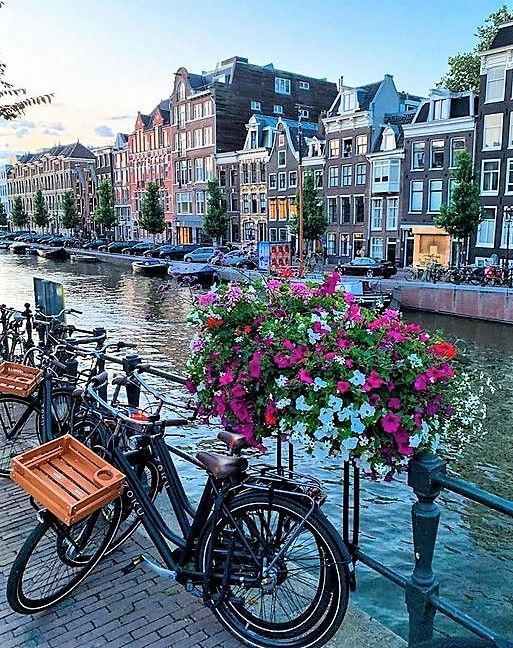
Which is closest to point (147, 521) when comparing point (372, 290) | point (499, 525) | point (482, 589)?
point (482, 589)

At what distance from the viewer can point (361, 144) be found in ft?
127

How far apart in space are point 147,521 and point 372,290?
75.3 ft

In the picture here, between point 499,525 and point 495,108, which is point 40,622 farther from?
point 495,108

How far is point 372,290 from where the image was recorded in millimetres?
25203

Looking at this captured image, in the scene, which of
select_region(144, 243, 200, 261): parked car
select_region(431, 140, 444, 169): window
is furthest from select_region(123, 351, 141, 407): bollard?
select_region(144, 243, 200, 261): parked car

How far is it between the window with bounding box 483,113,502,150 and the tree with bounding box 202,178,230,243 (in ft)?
74.0

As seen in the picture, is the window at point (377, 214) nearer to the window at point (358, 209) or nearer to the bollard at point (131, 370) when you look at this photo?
the window at point (358, 209)

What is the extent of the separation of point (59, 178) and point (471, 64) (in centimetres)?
6250

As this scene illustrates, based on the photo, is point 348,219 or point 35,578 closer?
point 35,578

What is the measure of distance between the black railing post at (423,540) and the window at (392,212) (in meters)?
35.6

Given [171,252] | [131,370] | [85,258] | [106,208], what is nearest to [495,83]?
[171,252]

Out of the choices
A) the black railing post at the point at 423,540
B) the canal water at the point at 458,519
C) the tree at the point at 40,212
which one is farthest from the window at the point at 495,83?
the tree at the point at 40,212

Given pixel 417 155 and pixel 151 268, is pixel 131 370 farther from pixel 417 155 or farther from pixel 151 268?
pixel 151 268

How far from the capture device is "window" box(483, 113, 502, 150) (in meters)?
30.6
